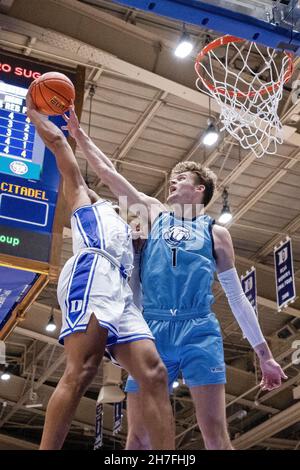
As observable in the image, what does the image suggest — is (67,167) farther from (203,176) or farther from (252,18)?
(252,18)

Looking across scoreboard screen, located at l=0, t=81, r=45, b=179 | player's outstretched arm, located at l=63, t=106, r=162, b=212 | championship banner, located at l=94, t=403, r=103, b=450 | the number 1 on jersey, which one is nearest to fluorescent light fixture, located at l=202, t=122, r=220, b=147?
scoreboard screen, located at l=0, t=81, r=45, b=179

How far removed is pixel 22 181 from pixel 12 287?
1182 millimetres

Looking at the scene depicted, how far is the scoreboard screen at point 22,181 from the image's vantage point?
24.4 feet

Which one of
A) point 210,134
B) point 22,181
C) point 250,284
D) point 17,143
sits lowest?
point 22,181

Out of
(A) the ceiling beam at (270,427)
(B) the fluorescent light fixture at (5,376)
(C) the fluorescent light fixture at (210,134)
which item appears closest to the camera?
(C) the fluorescent light fixture at (210,134)

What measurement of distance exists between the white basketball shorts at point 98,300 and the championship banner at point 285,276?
7709 millimetres

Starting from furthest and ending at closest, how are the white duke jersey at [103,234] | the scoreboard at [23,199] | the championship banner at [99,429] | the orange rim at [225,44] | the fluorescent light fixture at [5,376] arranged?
the fluorescent light fixture at [5,376]
the championship banner at [99,429]
the scoreboard at [23,199]
the orange rim at [225,44]
the white duke jersey at [103,234]

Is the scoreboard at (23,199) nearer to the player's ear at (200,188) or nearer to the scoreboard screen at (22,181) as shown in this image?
the scoreboard screen at (22,181)

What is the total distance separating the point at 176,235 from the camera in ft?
14.0

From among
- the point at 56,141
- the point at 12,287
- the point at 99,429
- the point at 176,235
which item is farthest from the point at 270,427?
the point at 56,141

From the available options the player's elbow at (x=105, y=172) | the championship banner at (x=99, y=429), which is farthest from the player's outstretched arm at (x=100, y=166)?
the championship banner at (x=99, y=429)

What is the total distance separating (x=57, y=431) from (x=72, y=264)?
92 centimetres

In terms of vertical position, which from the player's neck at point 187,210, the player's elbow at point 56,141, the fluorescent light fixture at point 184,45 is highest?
the fluorescent light fixture at point 184,45

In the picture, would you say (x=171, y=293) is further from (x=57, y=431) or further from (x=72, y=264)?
(x=57, y=431)
